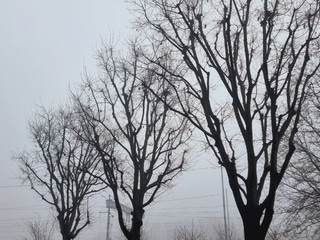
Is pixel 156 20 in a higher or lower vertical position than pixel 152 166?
higher

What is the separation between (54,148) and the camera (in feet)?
64.8

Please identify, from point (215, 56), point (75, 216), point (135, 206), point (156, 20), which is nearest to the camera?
point (215, 56)

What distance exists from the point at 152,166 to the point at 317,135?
8.63 metres

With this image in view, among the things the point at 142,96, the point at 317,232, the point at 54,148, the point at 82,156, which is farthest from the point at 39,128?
the point at 317,232

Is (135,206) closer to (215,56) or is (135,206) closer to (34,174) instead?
(215,56)

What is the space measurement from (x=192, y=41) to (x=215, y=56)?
29.9 inches

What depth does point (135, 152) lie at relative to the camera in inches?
543

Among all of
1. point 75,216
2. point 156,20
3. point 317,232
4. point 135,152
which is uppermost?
point 156,20

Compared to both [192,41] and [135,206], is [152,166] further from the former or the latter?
[192,41]

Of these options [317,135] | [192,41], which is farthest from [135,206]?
[317,135]

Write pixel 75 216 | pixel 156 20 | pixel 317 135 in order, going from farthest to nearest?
1. pixel 75 216
2. pixel 317 135
3. pixel 156 20

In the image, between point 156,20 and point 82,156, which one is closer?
point 156,20

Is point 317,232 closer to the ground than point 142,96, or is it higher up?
closer to the ground

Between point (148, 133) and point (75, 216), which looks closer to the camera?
point (148, 133)
